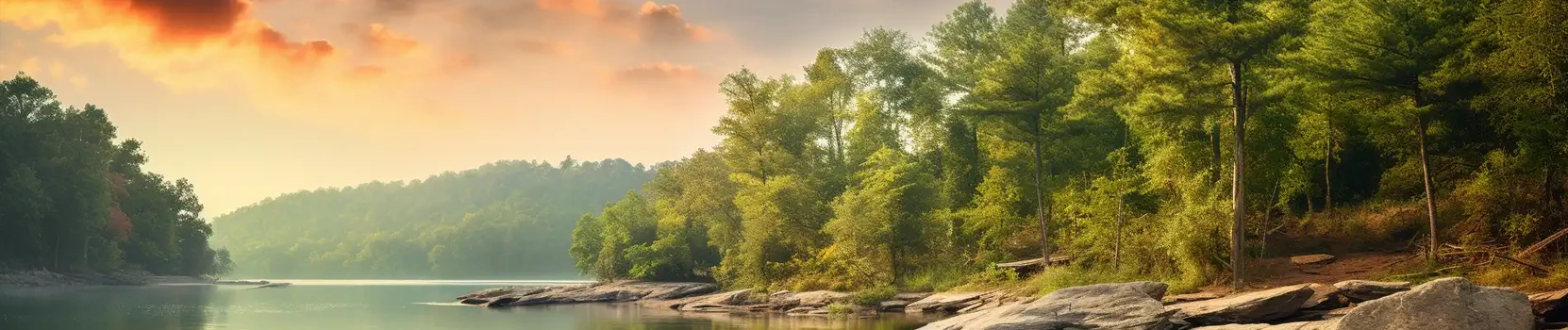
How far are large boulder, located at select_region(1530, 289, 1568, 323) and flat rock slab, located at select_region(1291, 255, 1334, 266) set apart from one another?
559 inches

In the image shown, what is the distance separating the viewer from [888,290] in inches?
2083

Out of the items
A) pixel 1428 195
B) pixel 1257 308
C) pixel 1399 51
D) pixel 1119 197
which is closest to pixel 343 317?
pixel 1119 197

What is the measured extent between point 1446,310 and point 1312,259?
19.9 m

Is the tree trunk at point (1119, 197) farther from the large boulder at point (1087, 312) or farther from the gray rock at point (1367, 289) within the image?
the gray rock at point (1367, 289)

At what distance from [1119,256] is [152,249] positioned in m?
102

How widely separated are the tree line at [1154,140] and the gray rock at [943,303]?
11.7 ft

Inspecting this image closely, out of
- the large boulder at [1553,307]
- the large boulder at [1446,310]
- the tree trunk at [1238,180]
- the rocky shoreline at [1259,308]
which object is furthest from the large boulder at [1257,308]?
the tree trunk at [1238,180]

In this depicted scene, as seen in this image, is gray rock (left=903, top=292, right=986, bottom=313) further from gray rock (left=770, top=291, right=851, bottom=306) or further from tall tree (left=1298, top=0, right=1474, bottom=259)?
tall tree (left=1298, top=0, right=1474, bottom=259)

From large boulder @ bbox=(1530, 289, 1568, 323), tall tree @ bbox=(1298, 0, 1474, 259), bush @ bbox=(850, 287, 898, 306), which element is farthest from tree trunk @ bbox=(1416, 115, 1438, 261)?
bush @ bbox=(850, 287, 898, 306)

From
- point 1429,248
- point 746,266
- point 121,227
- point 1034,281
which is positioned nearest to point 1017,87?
point 1034,281

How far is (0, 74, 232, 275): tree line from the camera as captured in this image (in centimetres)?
8938

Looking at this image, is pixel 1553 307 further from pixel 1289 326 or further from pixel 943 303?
pixel 943 303

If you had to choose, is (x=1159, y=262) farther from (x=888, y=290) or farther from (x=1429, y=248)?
(x=888, y=290)

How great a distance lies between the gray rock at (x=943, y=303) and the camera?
4503cm
